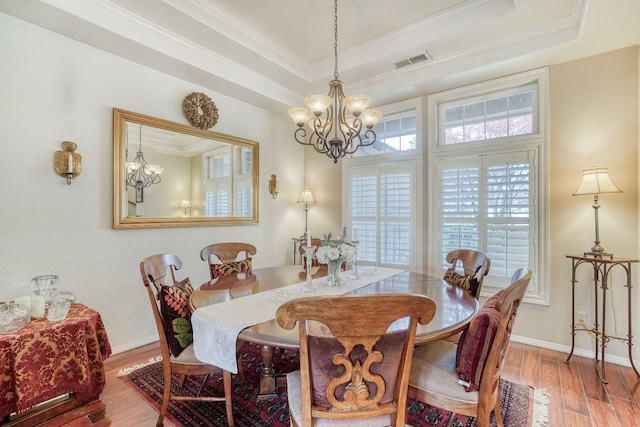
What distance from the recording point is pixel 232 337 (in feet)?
4.59

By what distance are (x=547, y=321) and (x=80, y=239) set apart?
4303 millimetres

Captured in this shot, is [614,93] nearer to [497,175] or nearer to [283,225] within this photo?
[497,175]

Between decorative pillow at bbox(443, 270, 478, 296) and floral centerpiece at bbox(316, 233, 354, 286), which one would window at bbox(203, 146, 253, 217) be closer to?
floral centerpiece at bbox(316, 233, 354, 286)

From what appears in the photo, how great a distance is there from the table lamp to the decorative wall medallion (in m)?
3.61

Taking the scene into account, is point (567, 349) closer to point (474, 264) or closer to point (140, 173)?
point (474, 264)

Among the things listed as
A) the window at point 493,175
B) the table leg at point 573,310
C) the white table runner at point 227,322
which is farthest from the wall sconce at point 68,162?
the table leg at point 573,310

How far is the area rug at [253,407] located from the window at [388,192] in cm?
175

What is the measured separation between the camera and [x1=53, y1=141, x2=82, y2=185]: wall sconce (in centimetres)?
240

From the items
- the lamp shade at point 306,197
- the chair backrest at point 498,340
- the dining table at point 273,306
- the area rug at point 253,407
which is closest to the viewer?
the chair backrest at point 498,340

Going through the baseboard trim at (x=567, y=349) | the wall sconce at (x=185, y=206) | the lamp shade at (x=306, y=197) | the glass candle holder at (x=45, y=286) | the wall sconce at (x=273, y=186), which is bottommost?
the baseboard trim at (x=567, y=349)

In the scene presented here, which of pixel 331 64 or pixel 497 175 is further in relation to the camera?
pixel 331 64

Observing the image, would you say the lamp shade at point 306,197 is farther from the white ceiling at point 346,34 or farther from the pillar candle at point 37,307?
the pillar candle at point 37,307

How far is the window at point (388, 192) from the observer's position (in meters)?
3.74

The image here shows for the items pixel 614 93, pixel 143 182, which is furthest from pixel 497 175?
pixel 143 182
